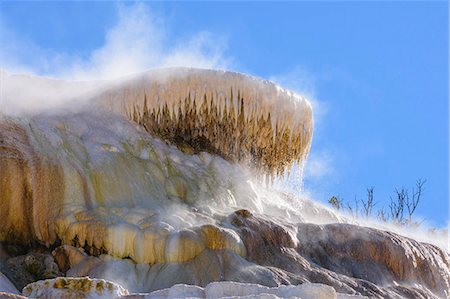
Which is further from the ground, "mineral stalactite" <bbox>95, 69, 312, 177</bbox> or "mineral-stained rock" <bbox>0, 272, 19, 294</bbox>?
"mineral stalactite" <bbox>95, 69, 312, 177</bbox>

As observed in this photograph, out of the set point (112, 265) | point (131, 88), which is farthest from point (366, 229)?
point (131, 88)

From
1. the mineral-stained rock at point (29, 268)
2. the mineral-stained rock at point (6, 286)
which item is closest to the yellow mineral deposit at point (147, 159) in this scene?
the mineral-stained rock at point (29, 268)

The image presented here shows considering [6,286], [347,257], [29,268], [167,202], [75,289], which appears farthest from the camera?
[167,202]

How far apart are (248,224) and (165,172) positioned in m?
1.70

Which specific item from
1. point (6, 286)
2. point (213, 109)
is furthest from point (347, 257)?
point (6, 286)

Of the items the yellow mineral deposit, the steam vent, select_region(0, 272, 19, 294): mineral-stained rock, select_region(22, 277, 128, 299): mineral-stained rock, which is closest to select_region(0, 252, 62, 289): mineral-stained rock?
the steam vent

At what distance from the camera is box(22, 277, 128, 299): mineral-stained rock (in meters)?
6.17

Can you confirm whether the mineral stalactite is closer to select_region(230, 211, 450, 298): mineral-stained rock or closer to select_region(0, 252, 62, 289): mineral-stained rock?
select_region(230, 211, 450, 298): mineral-stained rock

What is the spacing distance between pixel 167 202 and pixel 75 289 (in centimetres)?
350

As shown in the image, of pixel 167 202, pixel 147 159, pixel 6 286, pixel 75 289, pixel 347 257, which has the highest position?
pixel 147 159

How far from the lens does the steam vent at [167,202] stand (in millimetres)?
8500

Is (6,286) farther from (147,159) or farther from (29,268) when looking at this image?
(147,159)

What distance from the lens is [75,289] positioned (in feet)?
20.8

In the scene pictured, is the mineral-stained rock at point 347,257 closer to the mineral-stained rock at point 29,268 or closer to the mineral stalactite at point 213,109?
the mineral-stained rock at point 29,268
